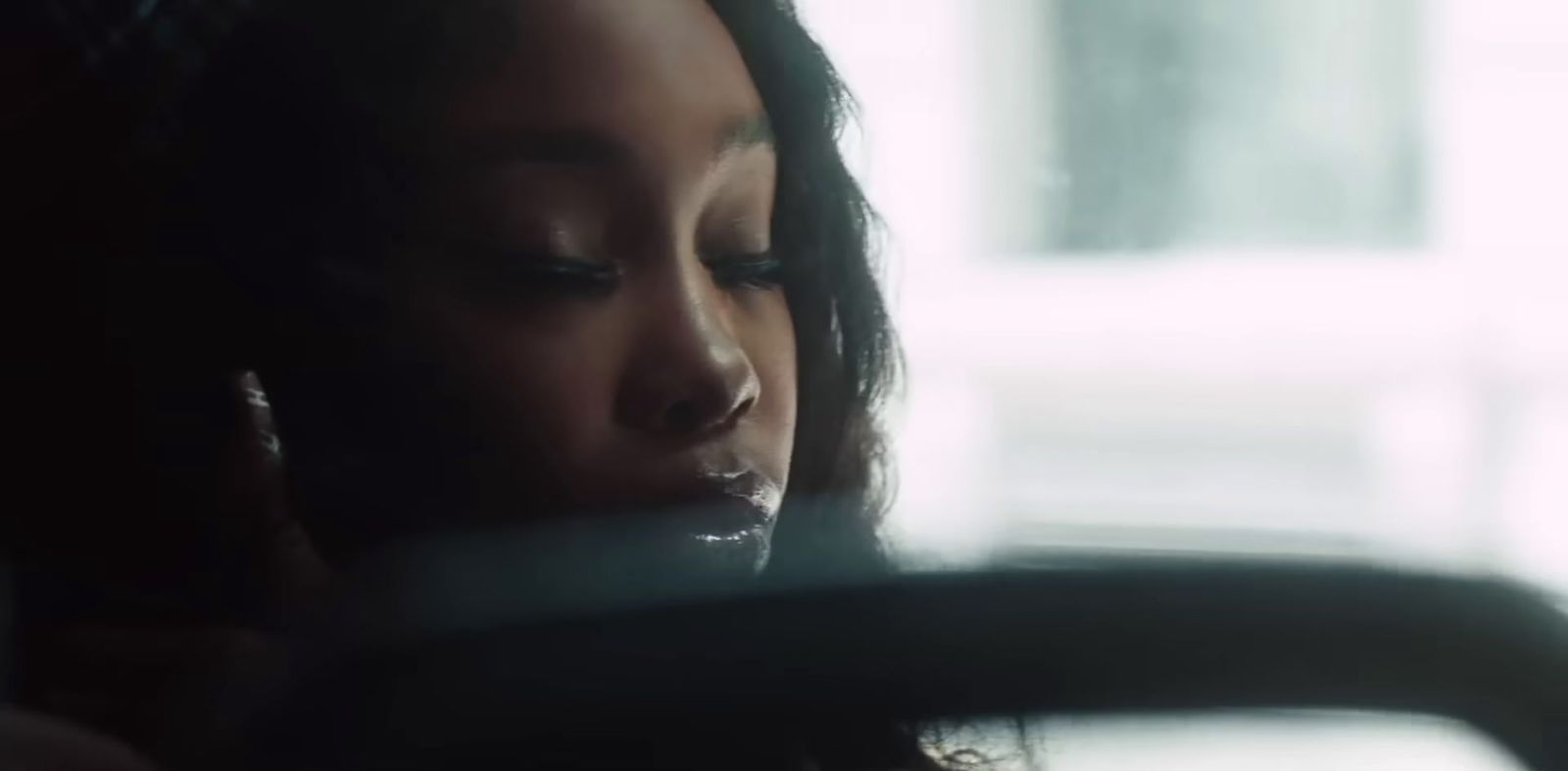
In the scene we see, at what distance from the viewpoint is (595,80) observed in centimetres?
53

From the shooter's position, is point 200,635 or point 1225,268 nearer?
point 200,635

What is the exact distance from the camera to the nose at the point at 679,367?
20.9 inches

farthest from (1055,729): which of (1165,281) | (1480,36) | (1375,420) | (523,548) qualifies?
(1480,36)

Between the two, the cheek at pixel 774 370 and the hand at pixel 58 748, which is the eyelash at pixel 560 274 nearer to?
the cheek at pixel 774 370

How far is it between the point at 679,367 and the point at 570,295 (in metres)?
0.04

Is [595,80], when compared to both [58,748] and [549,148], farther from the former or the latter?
[58,748]

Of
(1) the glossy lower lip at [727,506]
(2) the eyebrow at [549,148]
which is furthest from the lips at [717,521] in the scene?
(2) the eyebrow at [549,148]

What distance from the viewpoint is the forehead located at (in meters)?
Answer: 0.52

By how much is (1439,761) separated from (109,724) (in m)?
0.41

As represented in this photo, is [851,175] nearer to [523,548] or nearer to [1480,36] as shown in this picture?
[523,548]

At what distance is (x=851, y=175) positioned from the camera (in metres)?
0.62

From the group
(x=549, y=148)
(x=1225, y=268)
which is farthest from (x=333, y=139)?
(x=1225, y=268)

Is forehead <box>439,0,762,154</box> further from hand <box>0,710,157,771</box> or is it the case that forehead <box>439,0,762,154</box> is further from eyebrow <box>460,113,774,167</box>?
hand <box>0,710,157,771</box>

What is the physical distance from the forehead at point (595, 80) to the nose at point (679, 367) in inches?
2.0
